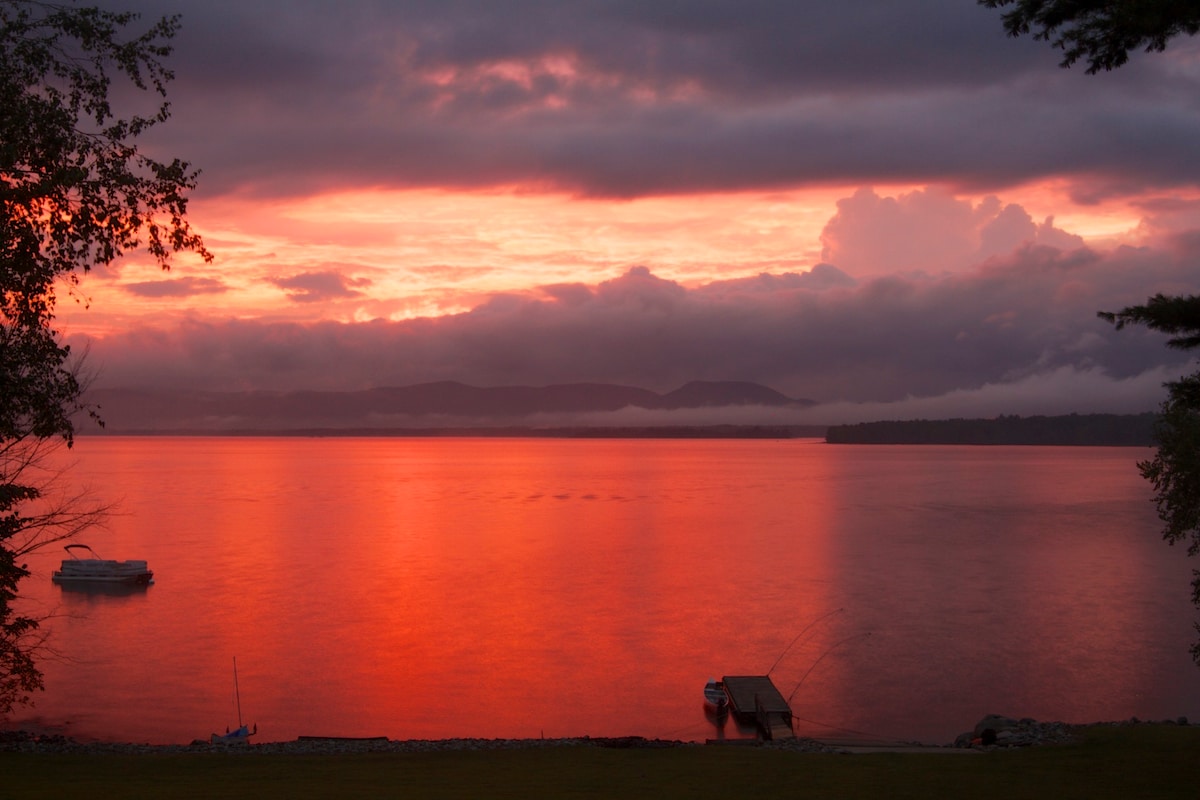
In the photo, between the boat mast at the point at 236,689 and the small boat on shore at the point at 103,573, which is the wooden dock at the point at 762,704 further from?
the small boat on shore at the point at 103,573

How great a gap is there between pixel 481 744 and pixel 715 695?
1030 centimetres

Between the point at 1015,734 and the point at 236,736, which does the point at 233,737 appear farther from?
the point at 1015,734

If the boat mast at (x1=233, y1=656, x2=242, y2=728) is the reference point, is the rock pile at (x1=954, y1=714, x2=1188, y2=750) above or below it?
above

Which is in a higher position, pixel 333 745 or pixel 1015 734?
pixel 1015 734

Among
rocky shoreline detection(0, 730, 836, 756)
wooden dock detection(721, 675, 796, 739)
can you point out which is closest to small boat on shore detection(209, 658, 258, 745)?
rocky shoreline detection(0, 730, 836, 756)

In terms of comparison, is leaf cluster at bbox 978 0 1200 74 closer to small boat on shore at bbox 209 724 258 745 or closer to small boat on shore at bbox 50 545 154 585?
small boat on shore at bbox 209 724 258 745

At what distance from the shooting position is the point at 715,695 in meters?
35.6

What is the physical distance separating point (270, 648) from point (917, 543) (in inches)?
2419

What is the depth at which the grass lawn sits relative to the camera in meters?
17.7

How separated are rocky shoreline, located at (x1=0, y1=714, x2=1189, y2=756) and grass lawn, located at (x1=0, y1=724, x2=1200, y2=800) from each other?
2.09 metres

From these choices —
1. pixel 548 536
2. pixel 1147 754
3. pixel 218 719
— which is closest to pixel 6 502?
pixel 218 719

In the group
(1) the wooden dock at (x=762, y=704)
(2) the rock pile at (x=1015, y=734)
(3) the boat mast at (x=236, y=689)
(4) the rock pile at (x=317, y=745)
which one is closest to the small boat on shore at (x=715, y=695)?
(1) the wooden dock at (x=762, y=704)

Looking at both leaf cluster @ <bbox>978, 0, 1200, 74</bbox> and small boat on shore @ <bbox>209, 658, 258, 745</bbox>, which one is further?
small boat on shore @ <bbox>209, 658, 258, 745</bbox>

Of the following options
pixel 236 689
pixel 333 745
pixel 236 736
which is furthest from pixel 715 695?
pixel 236 689
